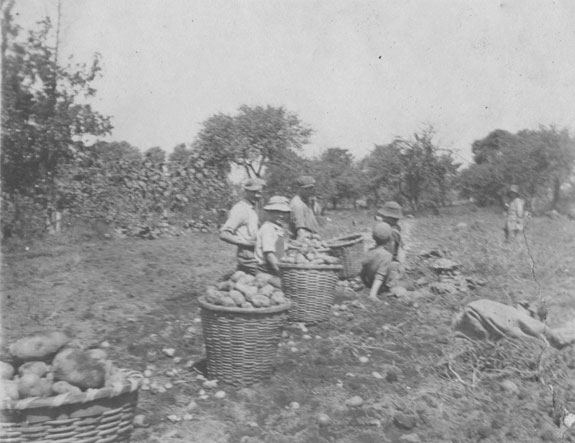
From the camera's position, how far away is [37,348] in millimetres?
2768

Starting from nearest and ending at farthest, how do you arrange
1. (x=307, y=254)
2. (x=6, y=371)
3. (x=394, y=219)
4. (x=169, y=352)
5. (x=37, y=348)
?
(x=6, y=371) < (x=37, y=348) < (x=169, y=352) < (x=307, y=254) < (x=394, y=219)

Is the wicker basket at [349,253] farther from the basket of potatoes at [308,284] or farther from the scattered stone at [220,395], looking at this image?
the scattered stone at [220,395]

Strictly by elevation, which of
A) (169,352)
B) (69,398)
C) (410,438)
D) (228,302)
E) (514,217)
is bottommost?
(410,438)

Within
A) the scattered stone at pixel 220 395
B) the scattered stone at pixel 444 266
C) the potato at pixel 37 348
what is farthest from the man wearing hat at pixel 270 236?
the scattered stone at pixel 444 266

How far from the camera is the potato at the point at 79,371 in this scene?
2590mm

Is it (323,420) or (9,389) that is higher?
(9,389)

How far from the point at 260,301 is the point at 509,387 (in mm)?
1927

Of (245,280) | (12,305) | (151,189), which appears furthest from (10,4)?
(151,189)

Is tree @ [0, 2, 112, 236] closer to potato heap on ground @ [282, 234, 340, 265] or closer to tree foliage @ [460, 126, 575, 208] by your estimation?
potato heap on ground @ [282, 234, 340, 265]

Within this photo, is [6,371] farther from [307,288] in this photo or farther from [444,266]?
[444,266]

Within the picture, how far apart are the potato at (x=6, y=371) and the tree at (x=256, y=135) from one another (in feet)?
64.1

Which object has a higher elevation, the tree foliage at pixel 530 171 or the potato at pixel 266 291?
the tree foliage at pixel 530 171

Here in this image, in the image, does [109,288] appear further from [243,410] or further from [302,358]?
[243,410]

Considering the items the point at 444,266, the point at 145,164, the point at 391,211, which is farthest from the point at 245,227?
the point at 145,164
